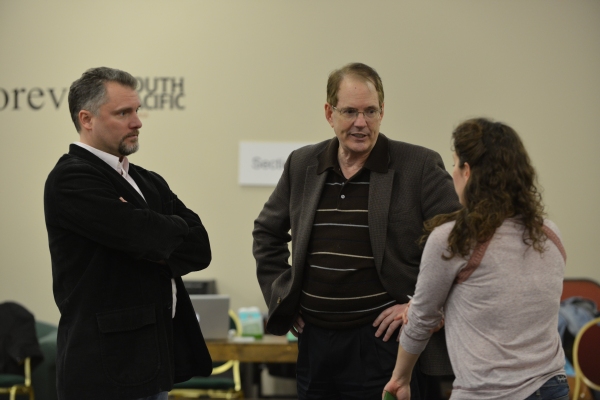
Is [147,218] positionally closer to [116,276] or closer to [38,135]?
[116,276]

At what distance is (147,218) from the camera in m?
2.13

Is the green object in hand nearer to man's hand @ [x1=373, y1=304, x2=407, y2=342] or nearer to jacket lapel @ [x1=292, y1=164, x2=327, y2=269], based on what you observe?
man's hand @ [x1=373, y1=304, x2=407, y2=342]

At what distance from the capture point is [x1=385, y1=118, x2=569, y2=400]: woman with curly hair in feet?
5.52

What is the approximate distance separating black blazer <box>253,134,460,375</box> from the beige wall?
11.9 feet

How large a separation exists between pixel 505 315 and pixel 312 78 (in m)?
4.74

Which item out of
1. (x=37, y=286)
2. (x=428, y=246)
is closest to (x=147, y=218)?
(x=428, y=246)

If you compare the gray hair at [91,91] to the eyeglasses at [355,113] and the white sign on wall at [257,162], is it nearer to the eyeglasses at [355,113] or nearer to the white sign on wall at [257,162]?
the eyeglasses at [355,113]

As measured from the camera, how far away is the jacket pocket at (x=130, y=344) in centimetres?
205

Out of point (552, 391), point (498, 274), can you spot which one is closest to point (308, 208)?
point (498, 274)

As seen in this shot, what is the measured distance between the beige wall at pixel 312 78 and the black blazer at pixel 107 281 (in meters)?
4.04

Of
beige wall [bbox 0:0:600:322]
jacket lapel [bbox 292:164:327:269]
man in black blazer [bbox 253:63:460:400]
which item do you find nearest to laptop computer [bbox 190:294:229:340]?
beige wall [bbox 0:0:600:322]

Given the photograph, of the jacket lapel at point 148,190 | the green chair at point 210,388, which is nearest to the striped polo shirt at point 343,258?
the jacket lapel at point 148,190

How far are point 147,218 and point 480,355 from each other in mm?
1028

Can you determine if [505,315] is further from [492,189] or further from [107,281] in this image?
[107,281]
